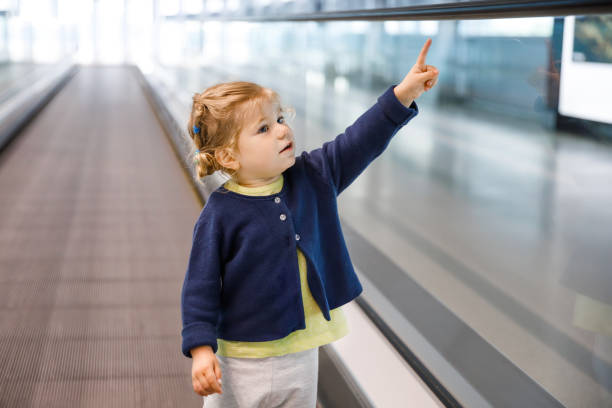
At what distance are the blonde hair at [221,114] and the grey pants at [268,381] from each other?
0.46 m

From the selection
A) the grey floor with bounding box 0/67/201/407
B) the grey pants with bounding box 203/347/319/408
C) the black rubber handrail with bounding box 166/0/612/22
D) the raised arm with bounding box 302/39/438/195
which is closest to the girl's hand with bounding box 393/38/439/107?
the raised arm with bounding box 302/39/438/195

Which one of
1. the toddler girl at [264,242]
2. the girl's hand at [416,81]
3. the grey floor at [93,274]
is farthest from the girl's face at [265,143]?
the grey floor at [93,274]

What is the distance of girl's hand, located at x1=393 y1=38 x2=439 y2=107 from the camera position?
1.43m

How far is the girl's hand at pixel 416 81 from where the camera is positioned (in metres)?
1.43

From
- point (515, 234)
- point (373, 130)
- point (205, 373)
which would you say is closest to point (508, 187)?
point (515, 234)

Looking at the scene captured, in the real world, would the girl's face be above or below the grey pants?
above

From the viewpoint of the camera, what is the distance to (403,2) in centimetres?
210

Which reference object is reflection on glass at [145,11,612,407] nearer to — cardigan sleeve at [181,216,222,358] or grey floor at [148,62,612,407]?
grey floor at [148,62,612,407]

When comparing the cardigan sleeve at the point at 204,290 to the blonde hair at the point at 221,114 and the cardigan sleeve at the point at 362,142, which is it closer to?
the blonde hair at the point at 221,114

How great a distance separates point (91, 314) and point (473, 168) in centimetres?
192

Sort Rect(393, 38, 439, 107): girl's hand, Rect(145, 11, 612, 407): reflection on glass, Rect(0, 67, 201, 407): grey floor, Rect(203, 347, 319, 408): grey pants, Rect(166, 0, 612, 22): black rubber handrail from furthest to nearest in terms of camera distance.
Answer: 1. Rect(0, 67, 201, 407): grey floor
2. Rect(203, 347, 319, 408): grey pants
3. Rect(393, 38, 439, 107): girl's hand
4. Rect(145, 11, 612, 407): reflection on glass
5. Rect(166, 0, 612, 22): black rubber handrail

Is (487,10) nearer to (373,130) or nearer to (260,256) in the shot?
(373,130)

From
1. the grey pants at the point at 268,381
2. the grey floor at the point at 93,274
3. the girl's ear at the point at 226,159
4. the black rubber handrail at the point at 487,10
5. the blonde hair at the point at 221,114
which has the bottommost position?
the grey floor at the point at 93,274

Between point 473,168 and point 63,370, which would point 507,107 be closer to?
point 473,168
